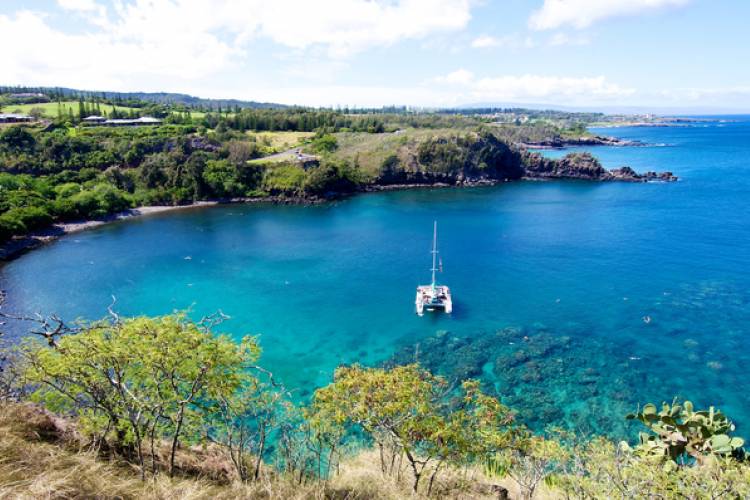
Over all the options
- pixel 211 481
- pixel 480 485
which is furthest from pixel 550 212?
pixel 211 481

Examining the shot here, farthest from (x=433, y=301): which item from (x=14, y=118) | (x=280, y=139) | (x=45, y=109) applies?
(x=45, y=109)

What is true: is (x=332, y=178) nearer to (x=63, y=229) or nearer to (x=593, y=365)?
(x=63, y=229)

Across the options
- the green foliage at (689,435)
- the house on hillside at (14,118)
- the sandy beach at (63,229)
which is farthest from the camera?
the house on hillside at (14,118)

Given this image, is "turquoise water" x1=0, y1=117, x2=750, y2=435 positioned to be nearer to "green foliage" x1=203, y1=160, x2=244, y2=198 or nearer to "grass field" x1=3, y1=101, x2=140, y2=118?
"green foliage" x1=203, y1=160, x2=244, y2=198

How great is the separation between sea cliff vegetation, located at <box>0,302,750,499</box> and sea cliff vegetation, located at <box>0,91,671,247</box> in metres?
69.9

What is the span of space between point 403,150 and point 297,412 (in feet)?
390

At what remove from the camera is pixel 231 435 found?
17609mm

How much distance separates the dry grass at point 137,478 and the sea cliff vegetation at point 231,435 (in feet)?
0.25

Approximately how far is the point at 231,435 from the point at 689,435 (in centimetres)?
1833

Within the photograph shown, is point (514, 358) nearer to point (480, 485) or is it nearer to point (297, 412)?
point (480, 485)

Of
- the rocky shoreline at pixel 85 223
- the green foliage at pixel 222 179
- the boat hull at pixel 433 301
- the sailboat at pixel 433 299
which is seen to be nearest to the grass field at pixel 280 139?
the green foliage at pixel 222 179

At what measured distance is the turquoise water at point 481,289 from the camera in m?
37.6

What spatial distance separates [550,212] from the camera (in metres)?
93.9

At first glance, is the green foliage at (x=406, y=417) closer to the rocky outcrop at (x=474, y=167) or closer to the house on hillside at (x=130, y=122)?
the rocky outcrop at (x=474, y=167)
